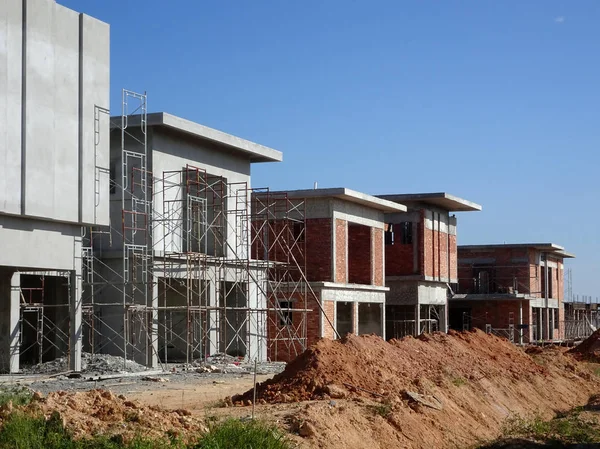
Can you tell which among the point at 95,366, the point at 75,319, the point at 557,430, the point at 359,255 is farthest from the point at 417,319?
the point at 557,430

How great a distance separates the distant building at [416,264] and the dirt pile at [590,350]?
840 cm

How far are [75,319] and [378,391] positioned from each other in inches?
385

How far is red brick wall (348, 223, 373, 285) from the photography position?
40994 mm

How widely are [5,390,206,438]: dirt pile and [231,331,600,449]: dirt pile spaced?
2.08 metres

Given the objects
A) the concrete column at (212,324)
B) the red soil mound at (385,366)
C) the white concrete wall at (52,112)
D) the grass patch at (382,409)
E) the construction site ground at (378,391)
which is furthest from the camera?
the concrete column at (212,324)

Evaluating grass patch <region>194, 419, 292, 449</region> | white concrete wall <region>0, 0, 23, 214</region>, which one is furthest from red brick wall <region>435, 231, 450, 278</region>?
grass patch <region>194, 419, 292, 449</region>

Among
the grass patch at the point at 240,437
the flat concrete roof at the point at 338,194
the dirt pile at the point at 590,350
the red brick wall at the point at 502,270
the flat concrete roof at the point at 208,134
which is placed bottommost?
the dirt pile at the point at 590,350

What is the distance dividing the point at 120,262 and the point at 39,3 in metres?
8.67

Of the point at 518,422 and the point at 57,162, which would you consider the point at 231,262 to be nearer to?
the point at 57,162

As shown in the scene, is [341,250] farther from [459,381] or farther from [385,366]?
[385,366]

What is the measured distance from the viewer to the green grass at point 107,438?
11.0 m

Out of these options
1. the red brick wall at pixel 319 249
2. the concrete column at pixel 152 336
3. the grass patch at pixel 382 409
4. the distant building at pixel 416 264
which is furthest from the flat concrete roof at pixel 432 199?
the grass patch at pixel 382 409

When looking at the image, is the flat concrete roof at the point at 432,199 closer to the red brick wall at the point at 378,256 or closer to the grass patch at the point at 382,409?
the red brick wall at the point at 378,256

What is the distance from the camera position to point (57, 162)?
24016 millimetres
